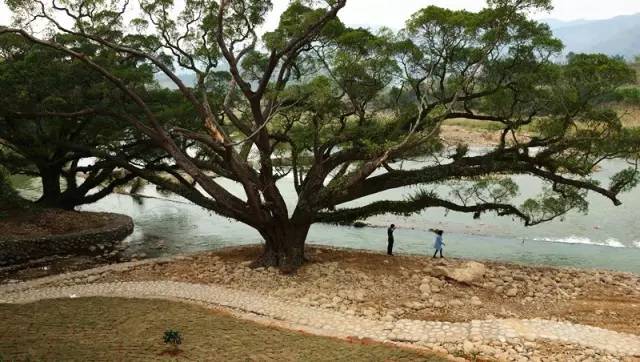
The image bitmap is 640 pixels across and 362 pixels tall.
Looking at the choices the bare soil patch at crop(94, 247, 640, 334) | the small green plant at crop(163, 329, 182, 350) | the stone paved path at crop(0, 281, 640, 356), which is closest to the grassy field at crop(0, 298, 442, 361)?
the small green plant at crop(163, 329, 182, 350)

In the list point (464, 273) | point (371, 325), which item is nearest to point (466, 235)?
point (464, 273)

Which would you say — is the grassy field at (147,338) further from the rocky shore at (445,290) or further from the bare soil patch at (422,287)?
the bare soil patch at (422,287)

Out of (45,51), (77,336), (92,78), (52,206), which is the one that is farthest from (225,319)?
(52,206)

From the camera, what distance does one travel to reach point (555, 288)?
1628cm

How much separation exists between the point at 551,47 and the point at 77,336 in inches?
567

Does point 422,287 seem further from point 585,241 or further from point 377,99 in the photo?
point 585,241

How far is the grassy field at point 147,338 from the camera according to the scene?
32.8ft

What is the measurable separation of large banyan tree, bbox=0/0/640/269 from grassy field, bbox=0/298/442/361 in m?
5.11

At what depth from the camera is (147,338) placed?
427 inches

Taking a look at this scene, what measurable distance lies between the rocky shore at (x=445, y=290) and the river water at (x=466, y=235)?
472cm

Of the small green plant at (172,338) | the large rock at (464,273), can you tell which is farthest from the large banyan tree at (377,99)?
the small green plant at (172,338)

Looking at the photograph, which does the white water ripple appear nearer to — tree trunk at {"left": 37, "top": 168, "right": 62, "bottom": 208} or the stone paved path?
the stone paved path

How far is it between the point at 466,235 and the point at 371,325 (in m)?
16.3

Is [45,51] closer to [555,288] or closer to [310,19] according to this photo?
[310,19]
